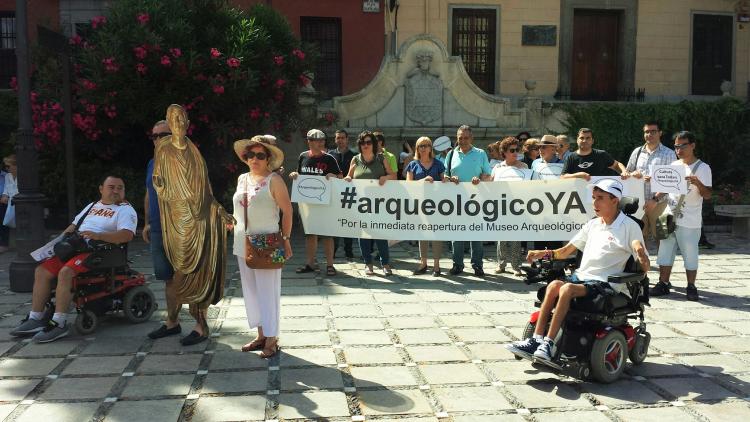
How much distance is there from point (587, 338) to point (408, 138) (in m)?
9.46

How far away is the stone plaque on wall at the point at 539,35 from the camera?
1944cm

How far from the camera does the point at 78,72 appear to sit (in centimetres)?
1209

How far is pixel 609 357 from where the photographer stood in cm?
545

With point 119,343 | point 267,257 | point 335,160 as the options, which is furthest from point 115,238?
point 335,160

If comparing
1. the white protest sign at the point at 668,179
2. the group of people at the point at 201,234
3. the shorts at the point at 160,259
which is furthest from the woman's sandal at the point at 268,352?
the white protest sign at the point at 668,179

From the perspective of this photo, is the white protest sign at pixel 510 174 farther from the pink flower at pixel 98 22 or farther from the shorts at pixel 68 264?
the pink flower at pixel 98 22

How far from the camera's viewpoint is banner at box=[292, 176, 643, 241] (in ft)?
30.3

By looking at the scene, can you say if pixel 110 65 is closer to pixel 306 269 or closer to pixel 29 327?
pixel 306 269

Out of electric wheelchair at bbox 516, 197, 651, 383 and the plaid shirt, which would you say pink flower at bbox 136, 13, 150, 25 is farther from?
electric wheelchair at bbox 516, 197, 651, 383

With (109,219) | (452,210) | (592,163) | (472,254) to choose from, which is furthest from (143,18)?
(592,163)

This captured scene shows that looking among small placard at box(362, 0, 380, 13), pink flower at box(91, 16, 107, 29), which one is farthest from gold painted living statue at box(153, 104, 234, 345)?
small placard at box(362, 0, 380, 13)

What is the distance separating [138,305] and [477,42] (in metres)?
14.3

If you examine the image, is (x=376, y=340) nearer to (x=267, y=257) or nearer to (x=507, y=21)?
(x=267, y=257)

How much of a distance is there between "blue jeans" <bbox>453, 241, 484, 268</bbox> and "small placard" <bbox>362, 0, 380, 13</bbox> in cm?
1048
